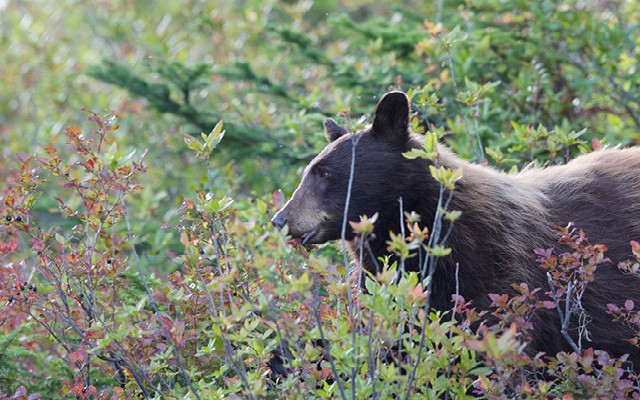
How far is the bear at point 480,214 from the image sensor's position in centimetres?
423

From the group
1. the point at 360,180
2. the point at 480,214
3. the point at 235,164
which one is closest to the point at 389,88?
the point at 360,180

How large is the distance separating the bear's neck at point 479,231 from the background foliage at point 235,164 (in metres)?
0.44

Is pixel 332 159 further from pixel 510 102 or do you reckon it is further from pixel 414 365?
pixel 510 102

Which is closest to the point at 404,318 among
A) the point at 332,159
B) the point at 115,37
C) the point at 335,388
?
the point at 335,388

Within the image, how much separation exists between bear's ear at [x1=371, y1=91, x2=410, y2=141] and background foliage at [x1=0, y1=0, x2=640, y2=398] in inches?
9.0

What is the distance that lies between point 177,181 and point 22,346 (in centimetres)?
417

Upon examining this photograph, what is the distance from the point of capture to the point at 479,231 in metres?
4.30

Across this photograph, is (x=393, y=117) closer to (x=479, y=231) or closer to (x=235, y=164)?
(x=479, y=231)

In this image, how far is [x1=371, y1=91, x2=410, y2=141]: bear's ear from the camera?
14.3 ft

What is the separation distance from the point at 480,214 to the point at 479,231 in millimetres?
87

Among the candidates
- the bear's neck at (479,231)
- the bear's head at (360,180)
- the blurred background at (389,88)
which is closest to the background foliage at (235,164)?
the blurred background at (389,88)

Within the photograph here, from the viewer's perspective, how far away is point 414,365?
10.0ft

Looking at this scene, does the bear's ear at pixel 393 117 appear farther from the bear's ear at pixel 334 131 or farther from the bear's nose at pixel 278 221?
the bear's nose at pixel 278 221

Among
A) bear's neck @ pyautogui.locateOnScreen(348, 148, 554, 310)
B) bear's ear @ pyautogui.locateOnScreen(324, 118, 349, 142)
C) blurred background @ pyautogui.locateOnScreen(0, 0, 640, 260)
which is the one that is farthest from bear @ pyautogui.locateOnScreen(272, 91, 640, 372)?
blurred background @ pyautogui.locateOnScreen(0, 0, 640, 260)
